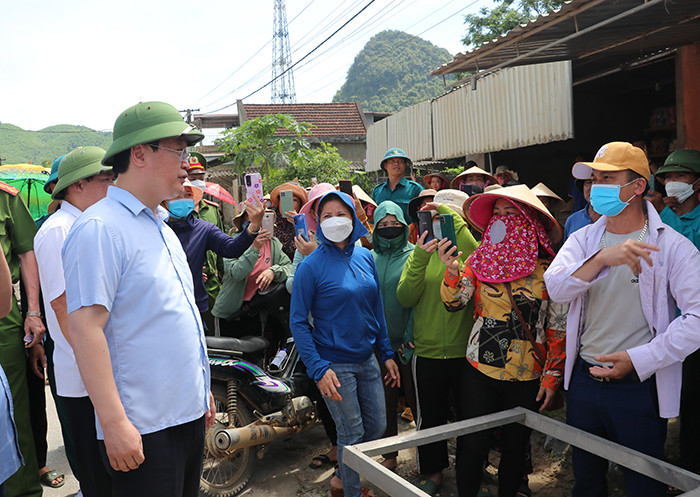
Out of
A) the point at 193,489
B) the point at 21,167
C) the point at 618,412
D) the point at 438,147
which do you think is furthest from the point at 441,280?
the point at 438,147

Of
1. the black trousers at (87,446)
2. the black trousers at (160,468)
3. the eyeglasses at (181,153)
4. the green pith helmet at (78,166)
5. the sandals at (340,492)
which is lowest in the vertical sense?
the sandals at (340,492)

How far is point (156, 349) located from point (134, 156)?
2.41 ft

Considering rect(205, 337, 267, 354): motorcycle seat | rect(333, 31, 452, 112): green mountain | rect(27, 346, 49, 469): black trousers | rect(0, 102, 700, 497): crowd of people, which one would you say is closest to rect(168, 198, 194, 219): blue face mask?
rect(0, 102, 700, 497): crowd of people

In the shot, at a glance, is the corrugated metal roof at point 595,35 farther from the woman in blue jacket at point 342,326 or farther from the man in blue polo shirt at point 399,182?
the woman in blue jacket at point 342,326

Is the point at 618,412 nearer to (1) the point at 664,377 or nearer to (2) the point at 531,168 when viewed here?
(1) the point at 664,377

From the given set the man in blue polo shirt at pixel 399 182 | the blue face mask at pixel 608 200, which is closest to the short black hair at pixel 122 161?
the blue face mask at pixel 608 200

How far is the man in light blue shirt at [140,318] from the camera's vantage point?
1888 mm

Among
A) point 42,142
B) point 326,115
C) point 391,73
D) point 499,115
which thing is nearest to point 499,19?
point 326,115

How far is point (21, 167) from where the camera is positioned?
5629 mm

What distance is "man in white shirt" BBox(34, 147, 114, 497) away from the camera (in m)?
2.86

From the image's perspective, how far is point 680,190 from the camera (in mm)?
4371

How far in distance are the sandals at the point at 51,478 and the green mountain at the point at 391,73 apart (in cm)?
5801

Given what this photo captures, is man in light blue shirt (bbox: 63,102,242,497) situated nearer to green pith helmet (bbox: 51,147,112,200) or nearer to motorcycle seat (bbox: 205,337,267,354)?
green pith helmet (bbox: 51,147,112,200)

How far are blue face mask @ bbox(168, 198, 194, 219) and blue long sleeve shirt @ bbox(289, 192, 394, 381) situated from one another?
1.35 m
